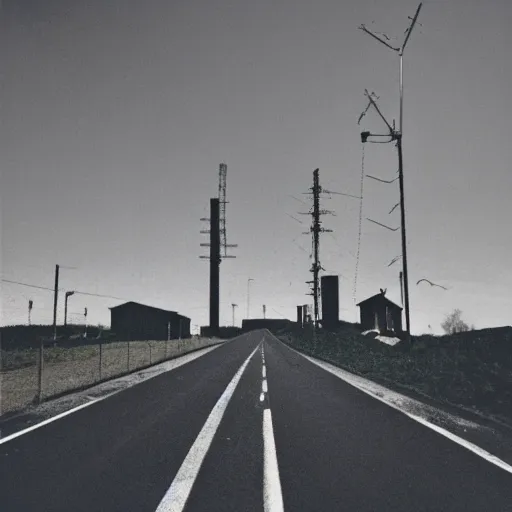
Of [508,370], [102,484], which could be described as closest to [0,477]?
[102,484]

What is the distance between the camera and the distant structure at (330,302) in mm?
51062

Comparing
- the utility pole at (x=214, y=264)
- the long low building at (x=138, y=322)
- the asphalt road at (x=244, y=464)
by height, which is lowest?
the asphalt road at (x=244, y=464)

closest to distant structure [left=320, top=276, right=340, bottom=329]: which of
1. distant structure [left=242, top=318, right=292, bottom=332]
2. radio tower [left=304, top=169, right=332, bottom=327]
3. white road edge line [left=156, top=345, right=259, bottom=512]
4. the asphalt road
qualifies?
radio tower [left=304, top=169, right=332, bottom=327]

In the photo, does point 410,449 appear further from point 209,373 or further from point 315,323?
point 315,323

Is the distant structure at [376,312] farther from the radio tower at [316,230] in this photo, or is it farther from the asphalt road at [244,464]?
the asphalt road at [244,464]

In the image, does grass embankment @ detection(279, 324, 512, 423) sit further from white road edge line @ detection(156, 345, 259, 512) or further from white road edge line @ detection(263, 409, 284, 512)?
white road edge line @ detection(156, 345, 259, 512)

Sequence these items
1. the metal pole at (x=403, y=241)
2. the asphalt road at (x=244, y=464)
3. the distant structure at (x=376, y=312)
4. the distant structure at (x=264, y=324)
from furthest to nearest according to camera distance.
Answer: the distant structure at (x=264, y=324)
the distant structure at (x=376, y=312)
the metal pole at (x=403, y=241)
the asphalt road at (x=244, y=464)

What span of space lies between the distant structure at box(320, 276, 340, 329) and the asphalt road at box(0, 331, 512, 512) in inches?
1586

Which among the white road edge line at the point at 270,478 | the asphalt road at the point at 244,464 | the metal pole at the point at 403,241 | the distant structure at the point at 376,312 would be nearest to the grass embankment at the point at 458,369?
the metal pole at the point at 403,241

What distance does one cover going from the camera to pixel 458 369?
16375mm

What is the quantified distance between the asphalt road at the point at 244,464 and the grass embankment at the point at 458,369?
327cm

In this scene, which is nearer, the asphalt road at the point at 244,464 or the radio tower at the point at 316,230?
the asphalt road at the point at 244,464

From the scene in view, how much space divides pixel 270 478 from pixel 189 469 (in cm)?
109

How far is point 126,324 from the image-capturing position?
228 feet
